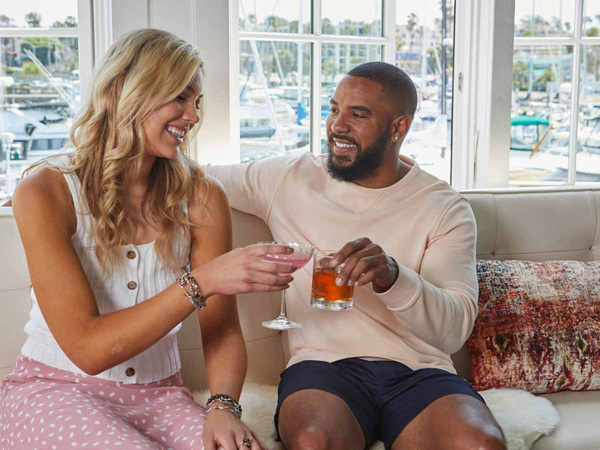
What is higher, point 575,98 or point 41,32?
point 41,32

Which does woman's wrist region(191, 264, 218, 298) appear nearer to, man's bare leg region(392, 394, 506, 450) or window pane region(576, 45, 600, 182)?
man's bare leg region(392, 394, 506, 450)

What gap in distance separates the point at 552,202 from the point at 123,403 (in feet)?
5.74

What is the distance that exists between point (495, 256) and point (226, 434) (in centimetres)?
141

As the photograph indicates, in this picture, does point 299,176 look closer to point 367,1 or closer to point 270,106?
point 270,106

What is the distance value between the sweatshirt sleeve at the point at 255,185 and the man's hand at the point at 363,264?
1.89 ft

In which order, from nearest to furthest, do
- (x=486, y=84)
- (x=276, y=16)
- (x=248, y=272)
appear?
(x=248, y=272), (x=276, y=16), (x=486, y=84)

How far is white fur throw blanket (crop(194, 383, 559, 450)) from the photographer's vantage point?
1.92 metres

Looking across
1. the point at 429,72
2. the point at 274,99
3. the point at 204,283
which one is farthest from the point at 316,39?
the point at 204,283

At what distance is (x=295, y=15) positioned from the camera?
3010mm

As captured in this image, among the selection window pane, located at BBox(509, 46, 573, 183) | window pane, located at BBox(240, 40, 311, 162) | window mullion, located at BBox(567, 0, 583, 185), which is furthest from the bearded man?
window mullion, located at BBox(567, 0, 583, 185)

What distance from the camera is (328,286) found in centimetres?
172

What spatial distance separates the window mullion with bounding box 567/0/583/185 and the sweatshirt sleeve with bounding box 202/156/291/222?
1.78 metres

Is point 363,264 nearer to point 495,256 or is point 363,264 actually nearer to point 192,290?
point 192,290

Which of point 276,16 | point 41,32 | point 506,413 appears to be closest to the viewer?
point 506,413
